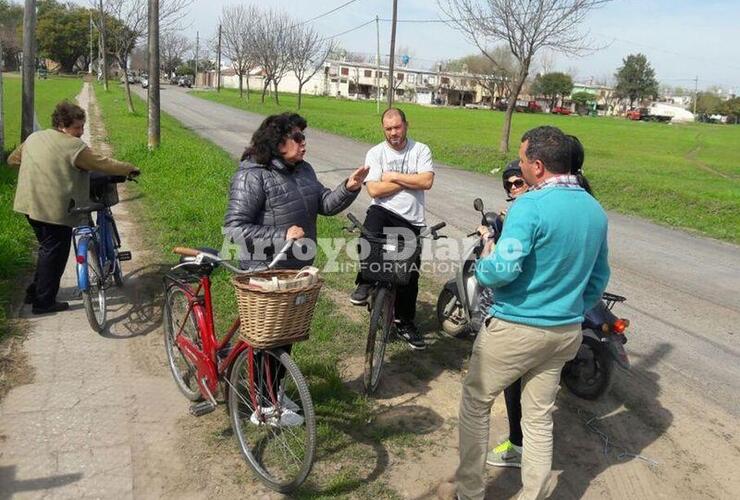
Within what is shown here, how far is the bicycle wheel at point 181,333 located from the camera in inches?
157

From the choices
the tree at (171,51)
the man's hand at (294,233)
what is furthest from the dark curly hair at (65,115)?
the tree at (171,51)

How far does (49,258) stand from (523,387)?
4.33m

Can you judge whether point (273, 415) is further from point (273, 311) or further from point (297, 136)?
point (297, 136)

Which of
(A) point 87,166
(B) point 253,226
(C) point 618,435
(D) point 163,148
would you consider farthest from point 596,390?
(D) point 163,148

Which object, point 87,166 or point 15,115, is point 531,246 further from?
point 15,115

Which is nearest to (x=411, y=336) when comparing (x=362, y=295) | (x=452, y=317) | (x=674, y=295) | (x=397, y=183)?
(x=452, y=317)

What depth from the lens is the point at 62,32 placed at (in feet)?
283

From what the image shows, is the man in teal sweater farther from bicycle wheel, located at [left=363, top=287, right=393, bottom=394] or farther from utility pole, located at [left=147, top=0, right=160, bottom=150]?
utility pole, located at [left=147, top=0, right=160, bottom=150]

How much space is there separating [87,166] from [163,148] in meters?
10.5

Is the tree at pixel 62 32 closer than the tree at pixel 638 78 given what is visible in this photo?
Yes

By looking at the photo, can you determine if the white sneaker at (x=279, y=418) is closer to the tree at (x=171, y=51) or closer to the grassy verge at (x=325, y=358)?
the grassy verge at (x=325, y=358)

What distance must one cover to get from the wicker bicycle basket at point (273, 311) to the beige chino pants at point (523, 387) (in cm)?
88

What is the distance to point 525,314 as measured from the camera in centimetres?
275

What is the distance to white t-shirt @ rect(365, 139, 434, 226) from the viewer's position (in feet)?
15.5
